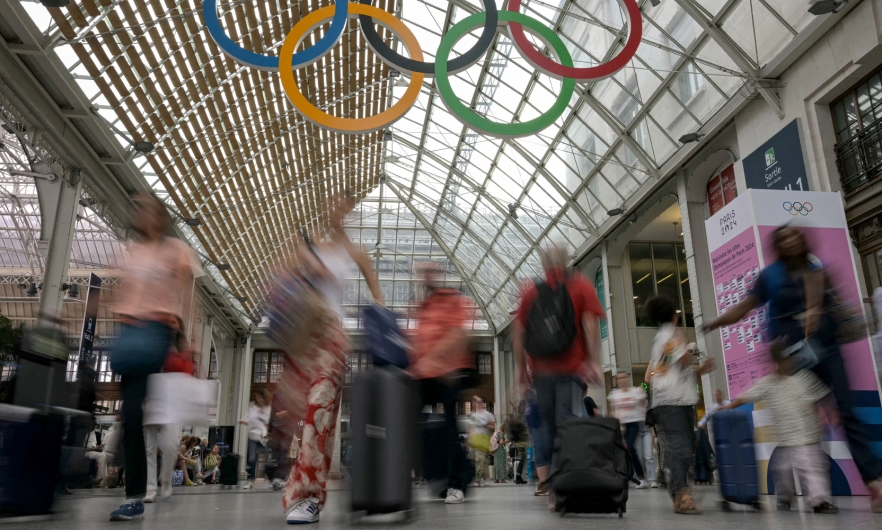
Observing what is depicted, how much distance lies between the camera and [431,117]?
2300 cm

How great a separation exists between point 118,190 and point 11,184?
13.3 metres

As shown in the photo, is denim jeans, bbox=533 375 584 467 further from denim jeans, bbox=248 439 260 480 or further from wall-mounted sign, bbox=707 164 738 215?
wall-mounted sign, bbox=707 164 738 215

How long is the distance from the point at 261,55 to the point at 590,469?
18.2 ft

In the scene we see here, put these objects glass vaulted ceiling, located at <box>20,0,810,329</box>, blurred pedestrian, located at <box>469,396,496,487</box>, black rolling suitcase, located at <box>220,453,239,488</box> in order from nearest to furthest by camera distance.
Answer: blurred pedestrian, located at <box>469,396,496,487</box>
glass vaulted ceiling, located at <box>20,0,810,329</box>
black rolling suitcase, located at <box>220,453,239,488</box>

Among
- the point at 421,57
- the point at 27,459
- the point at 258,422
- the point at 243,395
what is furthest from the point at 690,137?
the point at 243,395

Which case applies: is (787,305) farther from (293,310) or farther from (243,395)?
(243,395)

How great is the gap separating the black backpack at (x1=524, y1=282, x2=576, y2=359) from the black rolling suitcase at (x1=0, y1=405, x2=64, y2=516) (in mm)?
2760

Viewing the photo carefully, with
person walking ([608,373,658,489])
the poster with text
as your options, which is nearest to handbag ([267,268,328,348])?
the poster with text

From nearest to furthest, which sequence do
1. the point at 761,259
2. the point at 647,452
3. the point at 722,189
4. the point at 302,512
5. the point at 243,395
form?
the point at 302,512, the point at 761,259, the point at 647,452, the point at 722,189, the point at 243,395

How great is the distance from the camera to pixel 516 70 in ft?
59.8

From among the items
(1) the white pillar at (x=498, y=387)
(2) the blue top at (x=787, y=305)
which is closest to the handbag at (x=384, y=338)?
(2) the blue top at (x=787, y=305)

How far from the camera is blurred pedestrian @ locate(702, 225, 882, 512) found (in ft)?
12.1

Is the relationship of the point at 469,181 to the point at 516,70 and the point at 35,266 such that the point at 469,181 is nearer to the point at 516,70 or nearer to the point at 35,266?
the point at 516,70

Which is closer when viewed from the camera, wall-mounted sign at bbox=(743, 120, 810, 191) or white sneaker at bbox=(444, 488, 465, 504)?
white sneaker at bbox=(444, 488, 465, 504)
